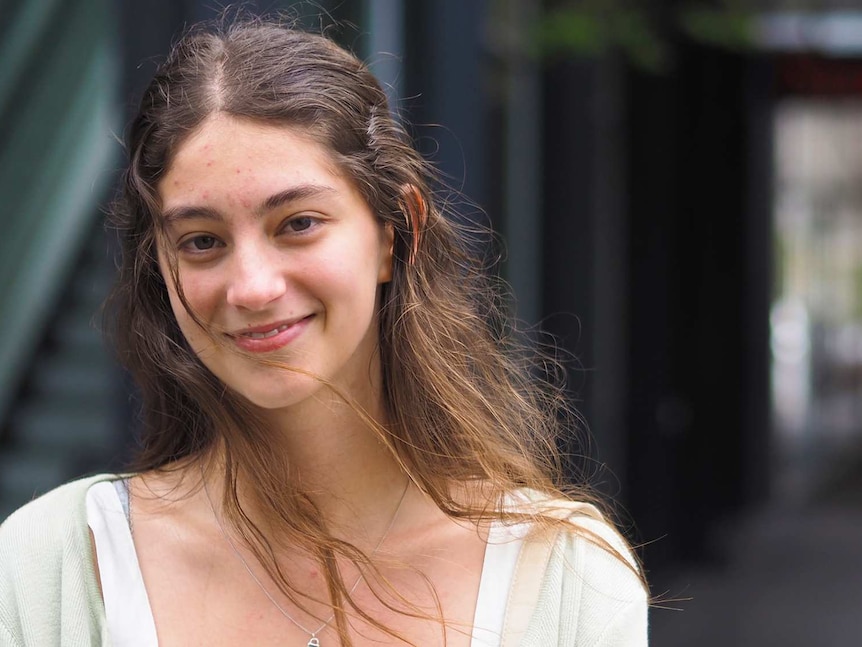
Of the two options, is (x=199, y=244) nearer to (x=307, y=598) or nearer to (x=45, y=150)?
(x=307, y=598)

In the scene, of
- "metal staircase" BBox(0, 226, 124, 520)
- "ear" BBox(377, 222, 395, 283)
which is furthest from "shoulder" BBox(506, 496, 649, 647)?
"metal staircase" BBox(0, 226, 124, 520)

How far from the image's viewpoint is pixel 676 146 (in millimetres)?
8039

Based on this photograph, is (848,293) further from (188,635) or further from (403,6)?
(188,635)

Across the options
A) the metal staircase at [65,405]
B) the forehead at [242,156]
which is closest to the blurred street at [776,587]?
the metal staircase at [65,405]

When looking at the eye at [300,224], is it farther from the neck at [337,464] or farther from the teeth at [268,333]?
the neck at [337,464]

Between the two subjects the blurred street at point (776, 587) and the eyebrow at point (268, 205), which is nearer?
the eyebrow at point (268, 205)

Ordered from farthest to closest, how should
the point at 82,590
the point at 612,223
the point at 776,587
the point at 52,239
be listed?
the point at 776,587 → the point at 612,223 → the point at 52,239 → the point at 82,590

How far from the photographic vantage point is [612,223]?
22.8ft

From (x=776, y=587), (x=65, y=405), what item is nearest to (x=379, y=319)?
(x=65, y=405)

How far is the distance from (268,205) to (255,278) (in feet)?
0.33

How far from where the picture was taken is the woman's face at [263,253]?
175 centimetres

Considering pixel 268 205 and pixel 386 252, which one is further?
pixel 386 252

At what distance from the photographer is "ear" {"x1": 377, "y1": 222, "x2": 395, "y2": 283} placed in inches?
76.1

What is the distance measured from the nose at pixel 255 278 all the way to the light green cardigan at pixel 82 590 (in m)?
0.47
